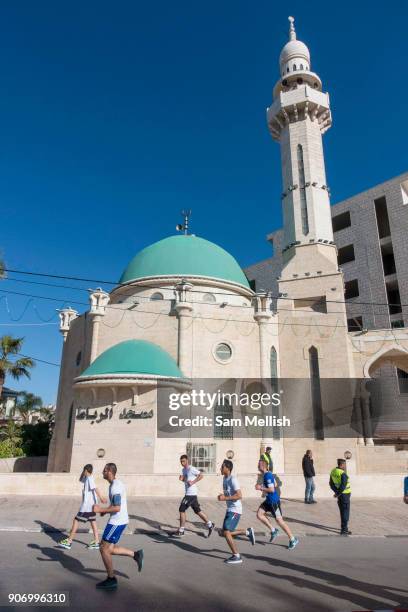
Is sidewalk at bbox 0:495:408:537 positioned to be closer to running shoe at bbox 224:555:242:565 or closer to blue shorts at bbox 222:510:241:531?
blue shorts at bbox 222:510:241:531

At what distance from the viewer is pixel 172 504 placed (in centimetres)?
1421

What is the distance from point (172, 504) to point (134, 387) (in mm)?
6070

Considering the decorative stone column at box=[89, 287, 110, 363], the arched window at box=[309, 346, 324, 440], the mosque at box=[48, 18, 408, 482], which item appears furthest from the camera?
the decorative stone column at box=[89, 287, 110, 363]

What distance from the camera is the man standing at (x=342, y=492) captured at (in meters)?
10.1

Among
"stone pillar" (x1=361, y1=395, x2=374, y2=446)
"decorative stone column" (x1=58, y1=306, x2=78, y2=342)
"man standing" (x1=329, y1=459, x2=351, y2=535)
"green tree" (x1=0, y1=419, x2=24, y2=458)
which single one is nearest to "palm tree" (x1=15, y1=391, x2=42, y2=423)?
"green tree" (x1=0, y1=419, x2=24, y2=458)

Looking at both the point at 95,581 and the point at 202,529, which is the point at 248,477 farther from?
the point at 95,581

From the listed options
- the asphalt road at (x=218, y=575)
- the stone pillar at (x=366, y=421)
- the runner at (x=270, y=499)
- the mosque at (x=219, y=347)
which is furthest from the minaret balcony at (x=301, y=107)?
the asphalt road at (x=218, y=575)

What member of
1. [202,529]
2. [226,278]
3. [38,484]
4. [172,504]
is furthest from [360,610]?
[226,278]

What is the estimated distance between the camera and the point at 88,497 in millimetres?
8953

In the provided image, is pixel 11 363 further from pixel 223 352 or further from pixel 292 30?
pixel 292 30

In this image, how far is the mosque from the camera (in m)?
19.1

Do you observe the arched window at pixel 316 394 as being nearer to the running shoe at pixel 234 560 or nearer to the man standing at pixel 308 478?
the man standing at pixel 308 478

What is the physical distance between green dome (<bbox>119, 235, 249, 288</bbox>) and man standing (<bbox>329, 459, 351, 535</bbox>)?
16.6 meters

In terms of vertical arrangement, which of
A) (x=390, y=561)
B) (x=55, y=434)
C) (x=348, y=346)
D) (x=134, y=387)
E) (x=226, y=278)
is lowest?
(x=390, y=561)
